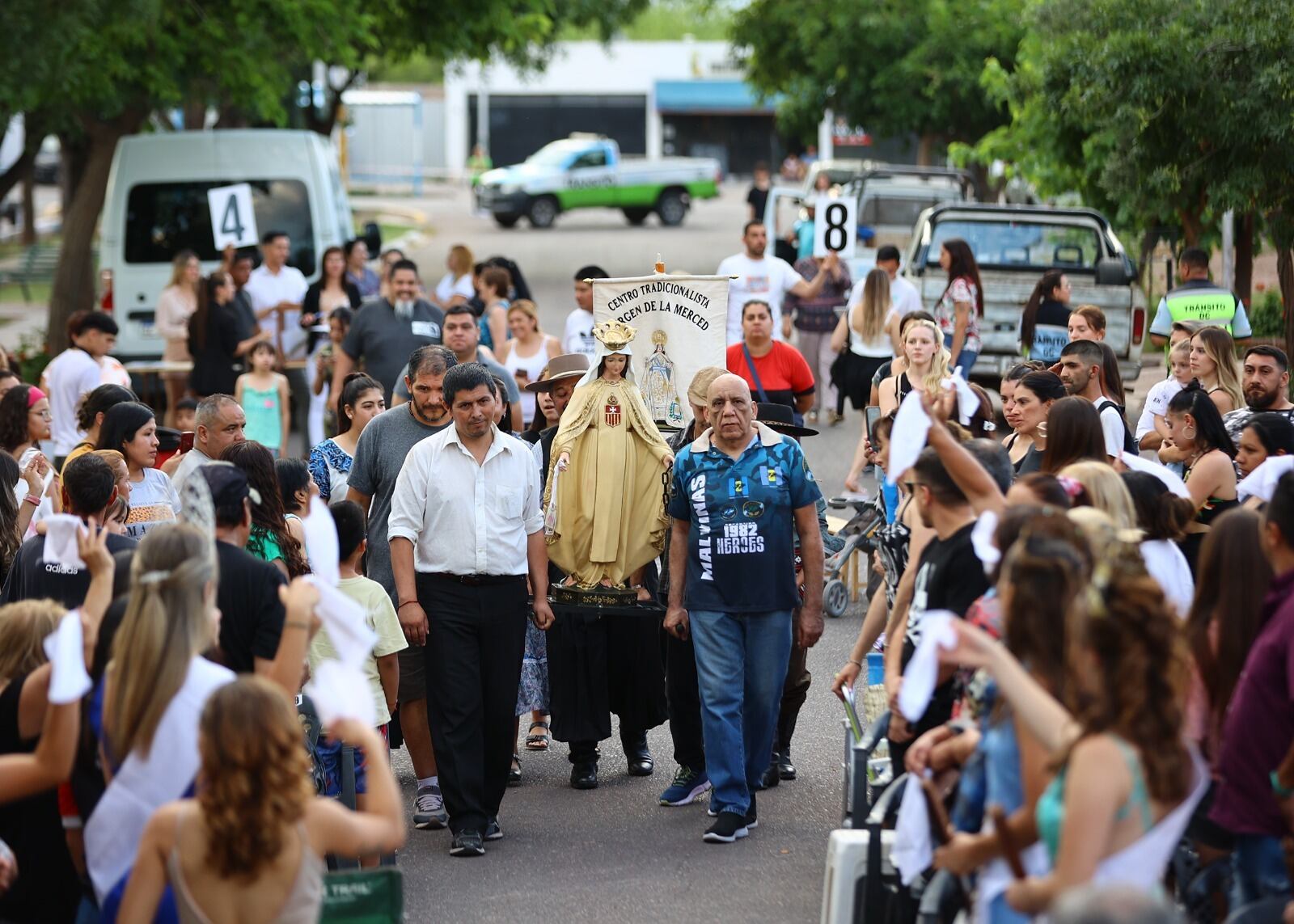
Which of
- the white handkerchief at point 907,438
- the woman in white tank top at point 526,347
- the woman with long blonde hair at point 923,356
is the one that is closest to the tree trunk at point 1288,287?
the woman with long blonde hair at point 923,356

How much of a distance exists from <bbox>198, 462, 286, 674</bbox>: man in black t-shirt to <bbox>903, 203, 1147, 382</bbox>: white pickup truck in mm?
11672

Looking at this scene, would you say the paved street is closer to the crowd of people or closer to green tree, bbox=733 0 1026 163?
the crowd of people

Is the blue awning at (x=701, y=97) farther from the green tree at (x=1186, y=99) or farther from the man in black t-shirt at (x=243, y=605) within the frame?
the man in black t-shirt at (x=243, y=605)

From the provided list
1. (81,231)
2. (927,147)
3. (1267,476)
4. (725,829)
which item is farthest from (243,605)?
(927,147)

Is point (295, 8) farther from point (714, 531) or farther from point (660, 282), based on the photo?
point (714, 531)

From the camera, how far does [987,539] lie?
4.83 metres


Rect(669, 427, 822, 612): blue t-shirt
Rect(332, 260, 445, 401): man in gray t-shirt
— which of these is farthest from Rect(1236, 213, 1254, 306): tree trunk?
Rect(669, 427, 822, 612): blue t-shirt

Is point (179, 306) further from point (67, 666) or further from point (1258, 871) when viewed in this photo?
point (1258, 871)

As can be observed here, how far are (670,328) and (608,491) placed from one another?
5.21 feet

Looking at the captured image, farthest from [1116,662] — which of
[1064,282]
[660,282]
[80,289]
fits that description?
Result: [80,289]

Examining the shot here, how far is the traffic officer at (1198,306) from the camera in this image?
11.8 metres

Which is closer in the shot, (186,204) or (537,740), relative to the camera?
(537,740)

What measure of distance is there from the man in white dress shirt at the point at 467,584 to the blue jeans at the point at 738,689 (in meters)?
0.83

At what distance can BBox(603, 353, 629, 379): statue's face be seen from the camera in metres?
7.95
